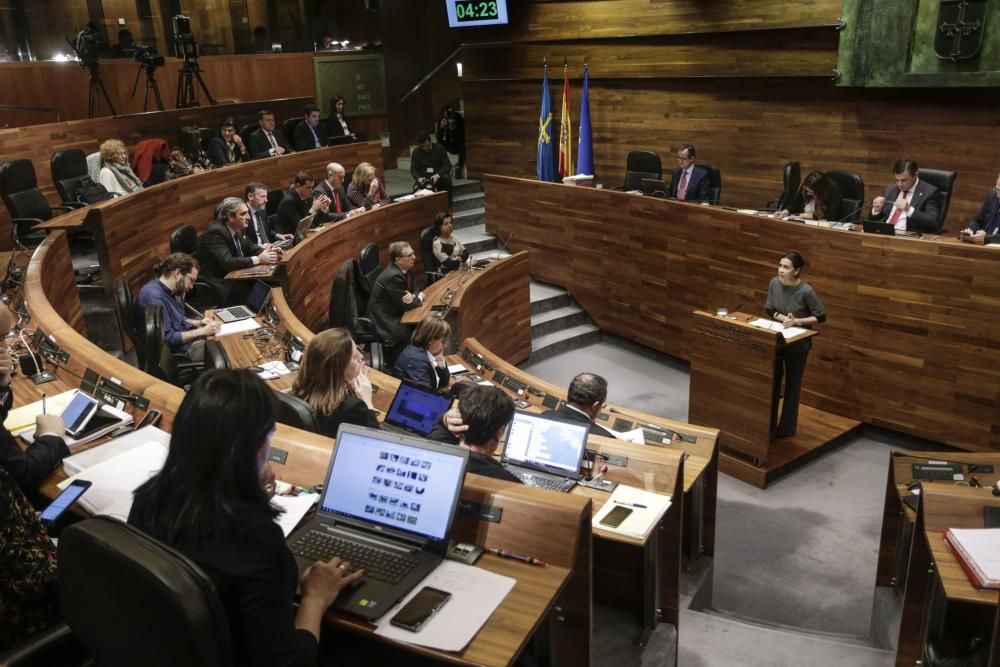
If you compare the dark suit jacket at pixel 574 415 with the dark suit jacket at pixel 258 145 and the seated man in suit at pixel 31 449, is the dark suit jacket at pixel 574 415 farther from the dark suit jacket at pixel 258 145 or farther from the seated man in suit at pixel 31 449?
the dark suit jacket at pixel 258 145

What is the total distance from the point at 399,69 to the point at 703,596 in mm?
9640

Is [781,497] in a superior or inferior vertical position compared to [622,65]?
inferior

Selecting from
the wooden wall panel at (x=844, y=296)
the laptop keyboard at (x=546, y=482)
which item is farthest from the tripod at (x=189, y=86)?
the laptop keyboard at (x=546, y=482)

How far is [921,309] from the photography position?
5.33 meters

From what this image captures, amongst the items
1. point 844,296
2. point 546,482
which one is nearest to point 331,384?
point 546,482

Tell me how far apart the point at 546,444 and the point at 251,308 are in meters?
2.82

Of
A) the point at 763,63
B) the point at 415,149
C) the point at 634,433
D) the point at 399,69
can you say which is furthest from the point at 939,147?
the point at 399,69

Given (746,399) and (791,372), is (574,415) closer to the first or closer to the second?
(746,399)

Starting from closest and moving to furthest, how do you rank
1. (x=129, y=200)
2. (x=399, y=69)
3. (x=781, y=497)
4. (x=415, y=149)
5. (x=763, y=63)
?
(x=781, y=497)
(x=129, y=200)
(x=763, y=63)
(x=415, y=149)
(x=399, y=69)

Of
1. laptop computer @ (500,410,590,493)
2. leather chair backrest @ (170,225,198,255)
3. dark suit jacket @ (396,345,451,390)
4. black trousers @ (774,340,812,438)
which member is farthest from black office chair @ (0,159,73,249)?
black trousers @ (774,340,812,438)

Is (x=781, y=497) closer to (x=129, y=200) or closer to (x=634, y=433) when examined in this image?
(x=634, y=433)

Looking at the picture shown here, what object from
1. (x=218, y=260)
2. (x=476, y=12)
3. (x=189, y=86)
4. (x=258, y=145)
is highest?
(x=476, y=12)

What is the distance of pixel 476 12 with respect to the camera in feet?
31.1

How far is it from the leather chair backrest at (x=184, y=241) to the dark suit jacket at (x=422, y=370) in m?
1.93
